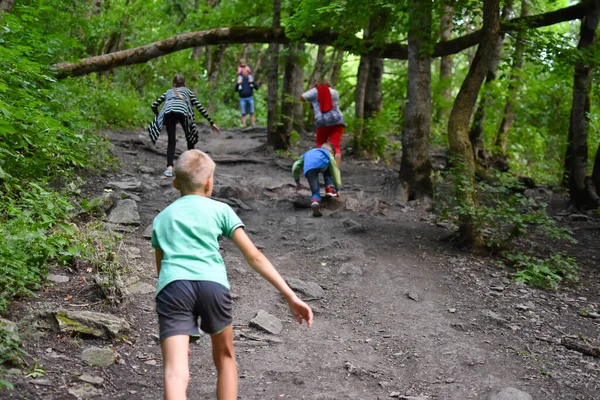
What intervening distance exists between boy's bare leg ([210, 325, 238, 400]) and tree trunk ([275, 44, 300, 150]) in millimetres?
12064

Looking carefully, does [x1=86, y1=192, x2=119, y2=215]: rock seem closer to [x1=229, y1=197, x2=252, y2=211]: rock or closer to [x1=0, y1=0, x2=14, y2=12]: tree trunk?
[x1=229, y1=197, x2=252, y2=211]: rock

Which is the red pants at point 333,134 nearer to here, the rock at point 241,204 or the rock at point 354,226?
the rock at point 241,204

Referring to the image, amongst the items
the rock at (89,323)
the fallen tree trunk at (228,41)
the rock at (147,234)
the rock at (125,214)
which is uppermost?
the fallen tree trunk at (228,41)

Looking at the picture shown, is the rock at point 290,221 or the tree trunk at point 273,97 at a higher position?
the tree trunk at point 273,97

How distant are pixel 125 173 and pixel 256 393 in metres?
7.40

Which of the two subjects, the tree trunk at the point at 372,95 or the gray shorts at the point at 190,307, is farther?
the tree trunk at the point at 372,95

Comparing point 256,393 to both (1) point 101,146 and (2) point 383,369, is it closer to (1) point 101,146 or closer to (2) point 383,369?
(2) point 383,369

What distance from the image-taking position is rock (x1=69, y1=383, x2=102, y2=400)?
4070mm

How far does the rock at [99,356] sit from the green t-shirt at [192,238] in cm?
164

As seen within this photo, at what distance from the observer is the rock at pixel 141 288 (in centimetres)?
609

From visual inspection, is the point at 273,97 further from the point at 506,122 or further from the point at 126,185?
the point at 506,122

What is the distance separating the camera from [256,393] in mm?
4543

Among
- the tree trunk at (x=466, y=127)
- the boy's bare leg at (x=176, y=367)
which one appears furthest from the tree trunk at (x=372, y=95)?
the boy's bare leg at (x=176, y=367)

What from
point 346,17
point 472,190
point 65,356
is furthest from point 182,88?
point 65,356
